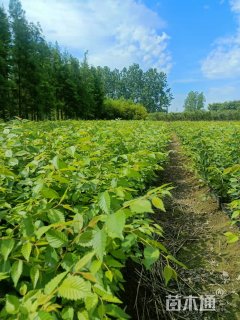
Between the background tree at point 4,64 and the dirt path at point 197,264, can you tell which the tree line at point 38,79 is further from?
the dirt path at point 197,264

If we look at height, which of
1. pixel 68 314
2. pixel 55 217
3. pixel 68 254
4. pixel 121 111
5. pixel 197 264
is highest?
pixel 121 111

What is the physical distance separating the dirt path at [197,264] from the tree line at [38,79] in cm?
2428

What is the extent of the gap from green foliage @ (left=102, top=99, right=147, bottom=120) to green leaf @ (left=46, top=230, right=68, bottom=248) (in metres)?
54.7

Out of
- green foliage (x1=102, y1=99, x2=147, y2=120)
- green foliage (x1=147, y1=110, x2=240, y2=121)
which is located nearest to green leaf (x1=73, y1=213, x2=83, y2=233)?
green foliage (x1=102, y1=99, x2=147, y2=120)

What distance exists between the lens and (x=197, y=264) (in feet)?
12.6

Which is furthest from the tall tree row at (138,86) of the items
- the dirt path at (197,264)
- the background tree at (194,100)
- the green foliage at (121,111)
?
the dirt path at (197,264)

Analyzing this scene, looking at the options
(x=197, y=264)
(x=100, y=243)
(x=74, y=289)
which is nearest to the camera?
(x=74, y=289)

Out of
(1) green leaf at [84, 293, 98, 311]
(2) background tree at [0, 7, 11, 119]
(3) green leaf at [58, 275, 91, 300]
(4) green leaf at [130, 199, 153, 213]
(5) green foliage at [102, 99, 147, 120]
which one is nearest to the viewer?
(3) green leaf at [58, 275, 91, 300]

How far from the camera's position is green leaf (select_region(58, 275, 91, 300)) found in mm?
858

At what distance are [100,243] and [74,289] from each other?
17cm

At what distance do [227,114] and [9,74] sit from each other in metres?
60.0

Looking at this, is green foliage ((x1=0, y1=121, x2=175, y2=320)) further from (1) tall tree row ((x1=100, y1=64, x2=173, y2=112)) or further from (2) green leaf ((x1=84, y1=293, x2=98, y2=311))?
(1) tall tree row ((x1=100, y1=64, x2=173, y2=112))

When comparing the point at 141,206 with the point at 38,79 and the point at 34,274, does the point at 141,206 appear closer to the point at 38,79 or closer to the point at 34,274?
the point at 34,274

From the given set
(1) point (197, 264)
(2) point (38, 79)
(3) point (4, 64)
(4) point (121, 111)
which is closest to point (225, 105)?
(4) point (121, 111)
